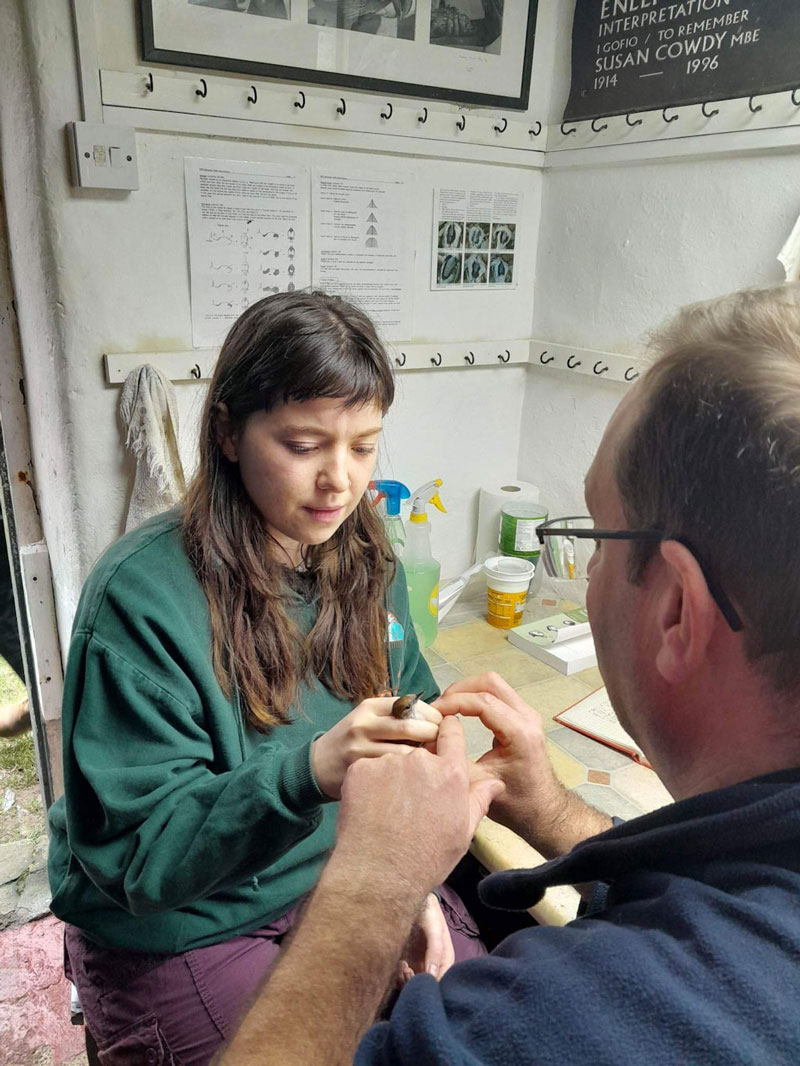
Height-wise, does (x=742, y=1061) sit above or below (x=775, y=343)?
below

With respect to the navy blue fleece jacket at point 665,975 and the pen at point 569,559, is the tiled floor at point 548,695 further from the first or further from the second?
the navy blue fleece jacket at point 665,975

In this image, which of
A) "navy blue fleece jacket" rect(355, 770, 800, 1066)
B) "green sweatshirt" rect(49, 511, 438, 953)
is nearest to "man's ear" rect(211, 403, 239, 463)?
"green sweatshirt" rect(49, 511, 438, 953)

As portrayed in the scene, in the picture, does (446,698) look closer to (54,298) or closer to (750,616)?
(750,616)

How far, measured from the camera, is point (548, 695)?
1.53 m

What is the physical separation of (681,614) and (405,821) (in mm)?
317

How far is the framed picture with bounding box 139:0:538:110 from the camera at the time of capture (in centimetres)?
138

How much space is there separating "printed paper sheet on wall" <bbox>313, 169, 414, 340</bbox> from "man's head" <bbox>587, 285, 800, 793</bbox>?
1128 millimetres

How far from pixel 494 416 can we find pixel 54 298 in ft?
3.50

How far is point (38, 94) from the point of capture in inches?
51.7

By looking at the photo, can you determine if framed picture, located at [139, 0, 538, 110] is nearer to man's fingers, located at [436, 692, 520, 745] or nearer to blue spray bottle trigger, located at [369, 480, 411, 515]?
blue spray bottle trigger, located at [369, 480, 411, 515]

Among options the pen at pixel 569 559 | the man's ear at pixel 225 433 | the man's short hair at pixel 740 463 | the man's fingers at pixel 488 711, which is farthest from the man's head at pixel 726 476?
the pen at pixel 569 559

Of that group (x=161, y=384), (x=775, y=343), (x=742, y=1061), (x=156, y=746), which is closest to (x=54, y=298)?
(x=161, y=384)

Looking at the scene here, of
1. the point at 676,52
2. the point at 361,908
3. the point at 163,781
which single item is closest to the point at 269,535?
the point at 163,781

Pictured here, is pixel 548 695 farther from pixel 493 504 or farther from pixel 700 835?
pixel 700 835
